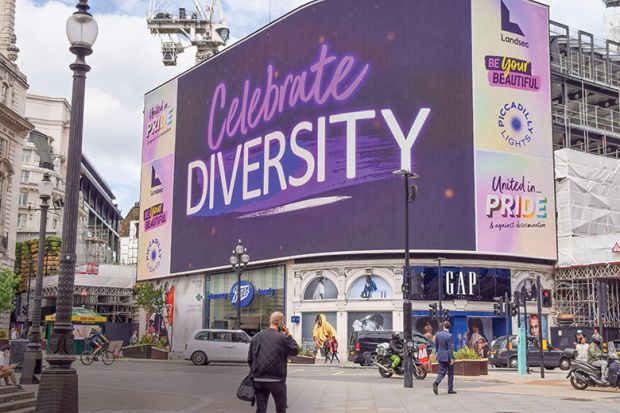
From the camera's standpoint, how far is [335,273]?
4975 cm

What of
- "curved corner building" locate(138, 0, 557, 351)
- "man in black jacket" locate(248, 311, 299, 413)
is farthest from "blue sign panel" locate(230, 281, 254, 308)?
"man in black jacket" locate(248, 311, 299, 413)

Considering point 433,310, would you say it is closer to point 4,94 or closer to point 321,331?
point 321,331

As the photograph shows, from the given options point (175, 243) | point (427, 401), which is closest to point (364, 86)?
point (175, 243)

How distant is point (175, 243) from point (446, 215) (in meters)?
26.9

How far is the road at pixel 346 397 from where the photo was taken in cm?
1628

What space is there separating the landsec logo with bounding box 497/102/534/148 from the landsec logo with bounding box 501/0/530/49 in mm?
4471

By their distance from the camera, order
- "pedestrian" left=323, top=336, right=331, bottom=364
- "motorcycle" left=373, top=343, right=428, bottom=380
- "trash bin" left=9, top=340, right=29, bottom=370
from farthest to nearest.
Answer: "pedestrian" left=323, top=336, right=331, bottom=364 < "motorcycle" left=373, top=343, right=428, bottom=380 < "trash bin" left=9, top=340, right=29, bottom=370

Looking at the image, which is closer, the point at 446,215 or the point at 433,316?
the point at 433,316

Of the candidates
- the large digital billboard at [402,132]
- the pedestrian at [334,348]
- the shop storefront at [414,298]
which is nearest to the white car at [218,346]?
the pedestrian at [334,348]

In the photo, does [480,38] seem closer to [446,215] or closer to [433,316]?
[446,215]

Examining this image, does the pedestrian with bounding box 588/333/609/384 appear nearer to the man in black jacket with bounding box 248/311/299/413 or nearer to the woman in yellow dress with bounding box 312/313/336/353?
the man in black jacket with bounding box 248/311/299/413

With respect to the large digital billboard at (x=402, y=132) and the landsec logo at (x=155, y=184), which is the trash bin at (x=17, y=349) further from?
the landsec logo at (x=155, y=184)

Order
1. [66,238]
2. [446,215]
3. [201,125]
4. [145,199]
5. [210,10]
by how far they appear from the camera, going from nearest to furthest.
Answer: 1. [66,238]
2. [446,215]
3. [201,125]
4. [145,199]
5. [210,10]

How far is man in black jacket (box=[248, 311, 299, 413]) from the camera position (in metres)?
10.4
